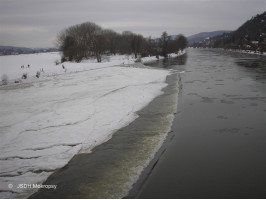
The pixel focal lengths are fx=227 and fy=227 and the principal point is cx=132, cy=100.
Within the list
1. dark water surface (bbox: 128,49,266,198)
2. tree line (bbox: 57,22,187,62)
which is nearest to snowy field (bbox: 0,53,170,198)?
dark water surface (bbox: 128,49,266,198)

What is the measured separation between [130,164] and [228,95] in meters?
11.3

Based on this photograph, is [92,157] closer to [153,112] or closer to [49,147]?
[49,147]

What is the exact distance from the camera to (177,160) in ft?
24.7

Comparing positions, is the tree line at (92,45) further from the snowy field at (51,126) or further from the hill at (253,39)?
the snowy field at (51,126)

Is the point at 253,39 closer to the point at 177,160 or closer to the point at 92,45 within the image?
the point at 92,45

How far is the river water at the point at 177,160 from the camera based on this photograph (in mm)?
5980

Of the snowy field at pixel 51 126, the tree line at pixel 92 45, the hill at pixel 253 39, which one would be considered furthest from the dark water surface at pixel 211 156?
the hill at pixel 253 39

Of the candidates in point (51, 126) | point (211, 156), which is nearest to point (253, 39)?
point (211, 156)

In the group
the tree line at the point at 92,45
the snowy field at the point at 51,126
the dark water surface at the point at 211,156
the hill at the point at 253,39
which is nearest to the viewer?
the dark water surface at the point at 211,156

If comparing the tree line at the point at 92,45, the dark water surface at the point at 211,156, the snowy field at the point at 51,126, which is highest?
the tree line at the point at 92,45

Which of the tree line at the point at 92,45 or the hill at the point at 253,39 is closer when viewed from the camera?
the tree line at the point at 92,45

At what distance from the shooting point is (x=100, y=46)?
63.0 m

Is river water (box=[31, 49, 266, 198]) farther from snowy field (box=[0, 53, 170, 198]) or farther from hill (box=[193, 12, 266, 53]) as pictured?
hill (box=[193, 12, 266, 53])

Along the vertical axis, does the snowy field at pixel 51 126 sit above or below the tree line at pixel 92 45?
below
